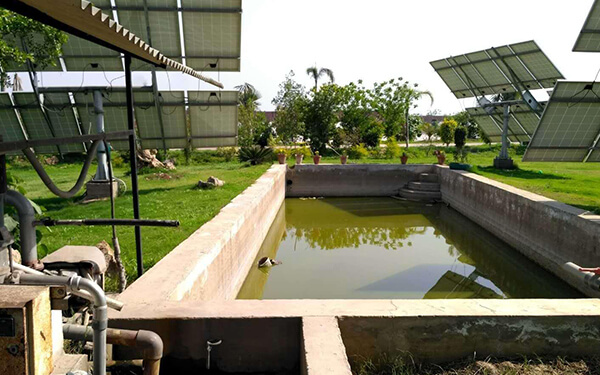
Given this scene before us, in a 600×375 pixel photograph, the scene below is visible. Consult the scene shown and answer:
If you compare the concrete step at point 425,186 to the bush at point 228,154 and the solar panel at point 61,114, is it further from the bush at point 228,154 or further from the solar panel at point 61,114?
the solar panel at point 61,114

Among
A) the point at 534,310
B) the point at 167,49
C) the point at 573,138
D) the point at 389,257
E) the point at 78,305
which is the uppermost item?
the point at 167,49

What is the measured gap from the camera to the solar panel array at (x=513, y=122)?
16.0m

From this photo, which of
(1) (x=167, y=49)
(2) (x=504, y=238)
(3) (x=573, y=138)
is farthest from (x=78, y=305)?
(3) (x=573, y=138)

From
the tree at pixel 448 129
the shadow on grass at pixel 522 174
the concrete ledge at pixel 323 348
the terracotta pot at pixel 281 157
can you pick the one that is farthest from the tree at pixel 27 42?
the tree at pixel 448 129

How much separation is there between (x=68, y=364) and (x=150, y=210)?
602 cm

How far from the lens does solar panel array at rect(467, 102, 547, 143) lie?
52.4 feet

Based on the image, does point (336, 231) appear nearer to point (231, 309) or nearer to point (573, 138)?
point (573, 138)

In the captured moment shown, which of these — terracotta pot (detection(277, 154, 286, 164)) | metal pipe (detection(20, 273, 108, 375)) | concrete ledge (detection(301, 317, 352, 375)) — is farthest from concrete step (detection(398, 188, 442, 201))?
metal pipe (detection(20, 273, 108, 375))

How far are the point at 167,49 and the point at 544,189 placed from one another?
9.36 metres

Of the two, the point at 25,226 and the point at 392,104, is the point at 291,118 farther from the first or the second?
the point at 25,226

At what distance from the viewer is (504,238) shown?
9.71 metres

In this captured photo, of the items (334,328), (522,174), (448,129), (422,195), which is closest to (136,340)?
(334,328)

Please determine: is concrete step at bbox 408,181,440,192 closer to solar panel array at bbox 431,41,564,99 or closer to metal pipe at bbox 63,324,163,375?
solar panel array at bbox 431,41,564,99

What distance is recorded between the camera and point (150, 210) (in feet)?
27.1
